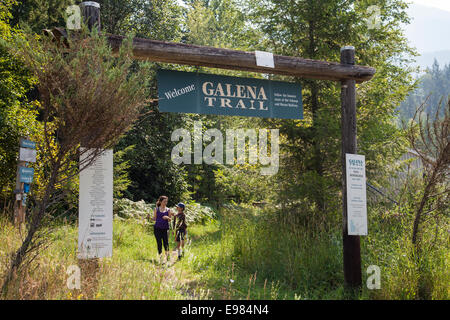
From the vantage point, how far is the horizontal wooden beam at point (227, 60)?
5227mm

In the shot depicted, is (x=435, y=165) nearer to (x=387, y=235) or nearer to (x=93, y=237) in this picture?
(x=387, y=235)

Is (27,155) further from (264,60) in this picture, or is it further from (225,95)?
(264,60)

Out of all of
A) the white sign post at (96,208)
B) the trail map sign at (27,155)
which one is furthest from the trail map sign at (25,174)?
the white sign post at (96,208)

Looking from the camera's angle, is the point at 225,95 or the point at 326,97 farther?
the point at 326,97

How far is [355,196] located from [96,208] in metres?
3.91

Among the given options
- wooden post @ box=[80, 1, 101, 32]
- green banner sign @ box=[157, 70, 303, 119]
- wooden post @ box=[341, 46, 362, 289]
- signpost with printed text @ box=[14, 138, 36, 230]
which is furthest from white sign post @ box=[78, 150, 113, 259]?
signpost with printed text @ box=[14, 138, 36, 230]

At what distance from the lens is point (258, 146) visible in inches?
423

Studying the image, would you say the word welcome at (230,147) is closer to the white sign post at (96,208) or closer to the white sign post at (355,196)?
the white sign post at (355,196)

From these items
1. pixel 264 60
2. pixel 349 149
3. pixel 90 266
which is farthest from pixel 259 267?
pixel 264 60

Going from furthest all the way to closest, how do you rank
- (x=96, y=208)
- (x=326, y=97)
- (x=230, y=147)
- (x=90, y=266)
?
1. (x=230, y=147)
2. (x=326, y=97)
3. (x=96, y=208)
4. (x=90, y=266)

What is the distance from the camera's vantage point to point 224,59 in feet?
18.6

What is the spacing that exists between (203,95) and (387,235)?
418 cm

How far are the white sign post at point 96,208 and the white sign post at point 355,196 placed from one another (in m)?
3.63
